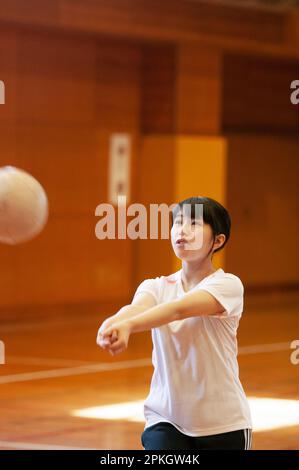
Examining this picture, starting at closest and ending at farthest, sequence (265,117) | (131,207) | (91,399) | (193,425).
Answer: (193,425) → (91,399) → (131,207) → (265,117)

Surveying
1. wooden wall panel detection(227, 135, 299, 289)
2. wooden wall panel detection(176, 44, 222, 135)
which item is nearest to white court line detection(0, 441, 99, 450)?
wooden wall panel detection(176, 44, 222, 135)

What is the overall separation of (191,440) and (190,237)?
709 mm

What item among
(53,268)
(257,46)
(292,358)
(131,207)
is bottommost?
(292,358)

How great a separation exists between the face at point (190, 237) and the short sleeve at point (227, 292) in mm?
114

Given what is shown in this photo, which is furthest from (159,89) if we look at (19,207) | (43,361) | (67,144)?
(19,207)

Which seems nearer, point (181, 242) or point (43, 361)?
point (181, 242)

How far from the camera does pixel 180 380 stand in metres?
3.52

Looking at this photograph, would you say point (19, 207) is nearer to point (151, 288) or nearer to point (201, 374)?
point (151, 288)

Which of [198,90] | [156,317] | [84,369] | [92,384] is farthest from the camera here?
[198,90]

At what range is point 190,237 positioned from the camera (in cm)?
348

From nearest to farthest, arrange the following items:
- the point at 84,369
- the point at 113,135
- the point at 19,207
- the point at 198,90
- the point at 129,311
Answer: the point at 129,311 → the point at 19,207 → the point at 84,369 → the point at 113,135 → the point at 198,90
